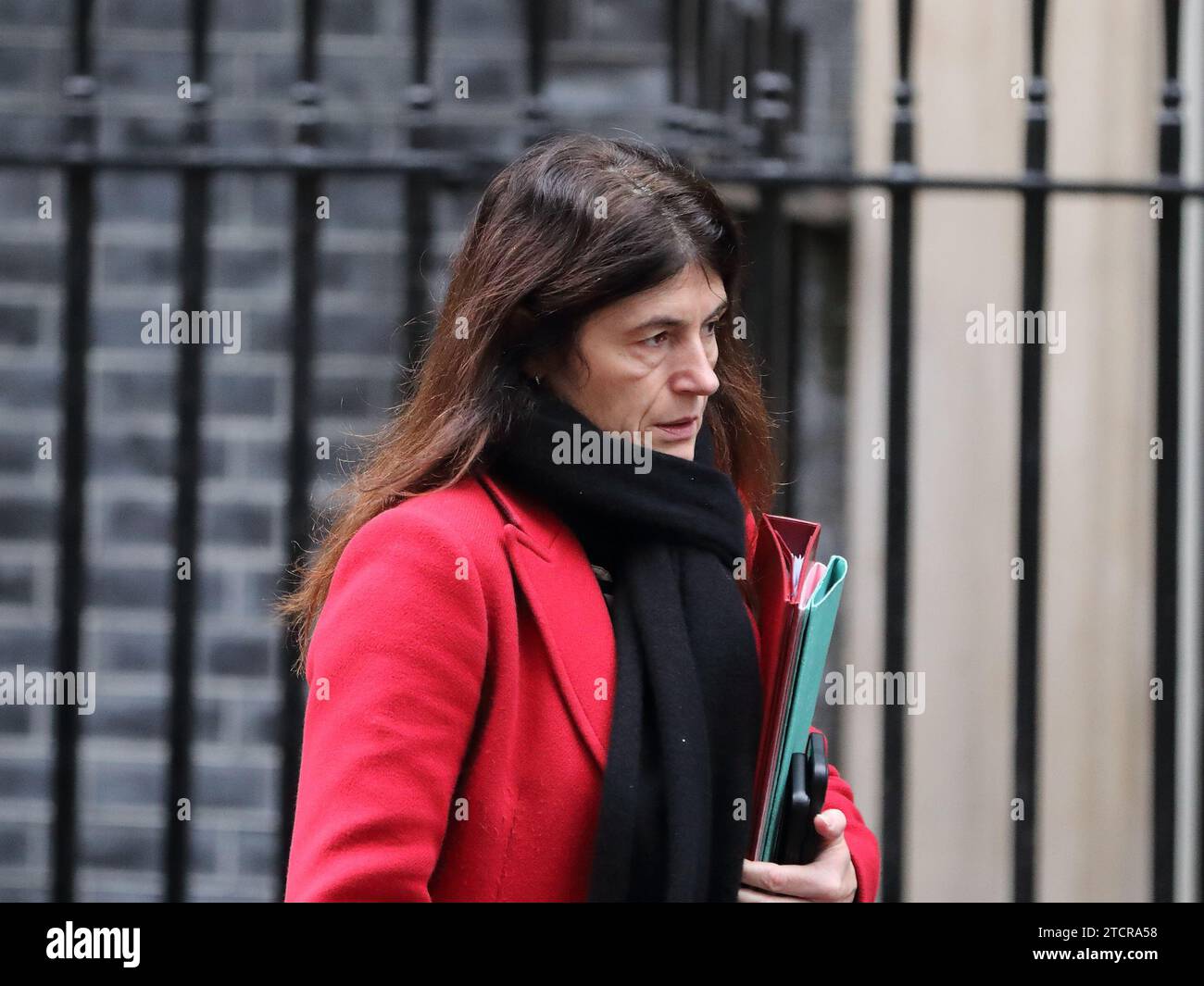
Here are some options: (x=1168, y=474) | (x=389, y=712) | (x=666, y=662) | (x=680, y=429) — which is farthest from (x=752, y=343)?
(x=389, y=712)

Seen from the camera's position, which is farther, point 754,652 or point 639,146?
point 639,146

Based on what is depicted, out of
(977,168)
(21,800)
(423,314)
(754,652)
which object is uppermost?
(977,168)

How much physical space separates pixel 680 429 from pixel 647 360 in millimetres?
106

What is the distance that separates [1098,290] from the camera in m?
3.77

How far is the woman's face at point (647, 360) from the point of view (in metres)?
1.71

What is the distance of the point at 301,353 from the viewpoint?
9.04 ft

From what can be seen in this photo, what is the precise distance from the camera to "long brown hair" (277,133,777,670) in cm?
168

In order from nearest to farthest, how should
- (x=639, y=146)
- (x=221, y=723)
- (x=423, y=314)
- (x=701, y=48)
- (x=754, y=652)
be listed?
(x=754, y=652), (x=639, y=146), (x=423, y=314), (x=701, y=48), (x=221, y=723)

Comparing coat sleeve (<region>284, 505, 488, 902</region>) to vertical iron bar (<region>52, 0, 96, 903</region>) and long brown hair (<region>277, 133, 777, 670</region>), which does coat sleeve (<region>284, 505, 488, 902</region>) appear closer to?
long brown hair (<region>277, 133, 777, 670</region>)

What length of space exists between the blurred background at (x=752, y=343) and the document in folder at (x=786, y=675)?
3.25 feet

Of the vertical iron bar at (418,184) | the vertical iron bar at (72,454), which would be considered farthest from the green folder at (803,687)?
the vertical iron bar at (72,454)
